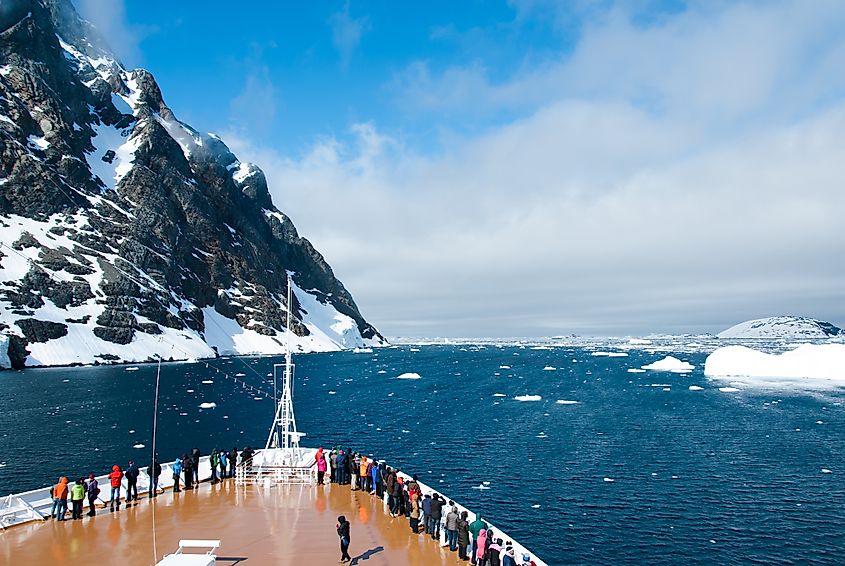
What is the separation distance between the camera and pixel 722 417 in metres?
67.6

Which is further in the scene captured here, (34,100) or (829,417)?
(34,100)

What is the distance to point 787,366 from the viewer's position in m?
121

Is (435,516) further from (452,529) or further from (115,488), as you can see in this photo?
(115,488)

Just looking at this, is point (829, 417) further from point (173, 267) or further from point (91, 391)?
point (173, 267)

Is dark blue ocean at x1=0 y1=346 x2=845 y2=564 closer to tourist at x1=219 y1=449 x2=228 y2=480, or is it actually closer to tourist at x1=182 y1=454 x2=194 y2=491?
tourist at x1=219 y1=449 x2=228 y2=480

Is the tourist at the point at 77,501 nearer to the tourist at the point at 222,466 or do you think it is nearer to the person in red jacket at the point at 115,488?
the person in red jacket at the point at 115,488

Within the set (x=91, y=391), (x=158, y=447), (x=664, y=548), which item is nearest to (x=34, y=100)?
(x=91, y=391)

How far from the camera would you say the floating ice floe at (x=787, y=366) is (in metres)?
116

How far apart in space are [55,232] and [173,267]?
36761 mm

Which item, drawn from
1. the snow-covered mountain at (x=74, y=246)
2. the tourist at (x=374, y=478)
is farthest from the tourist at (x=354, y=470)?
the snow-covered mountain at (x=74, y=246)

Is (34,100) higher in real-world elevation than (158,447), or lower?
higher

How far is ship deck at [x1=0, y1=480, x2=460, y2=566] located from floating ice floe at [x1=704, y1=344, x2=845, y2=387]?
4398 inches

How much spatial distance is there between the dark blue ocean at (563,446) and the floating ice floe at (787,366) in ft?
100

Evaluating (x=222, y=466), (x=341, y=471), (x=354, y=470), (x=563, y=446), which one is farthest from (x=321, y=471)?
(x=563, y=446)
